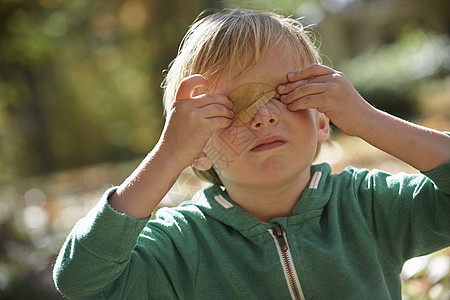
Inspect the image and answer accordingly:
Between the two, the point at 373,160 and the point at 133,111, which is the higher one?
the point at 373,160

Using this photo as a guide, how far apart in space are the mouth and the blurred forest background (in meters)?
1.61

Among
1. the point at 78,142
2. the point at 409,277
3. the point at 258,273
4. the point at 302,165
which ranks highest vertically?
the point at 302,165

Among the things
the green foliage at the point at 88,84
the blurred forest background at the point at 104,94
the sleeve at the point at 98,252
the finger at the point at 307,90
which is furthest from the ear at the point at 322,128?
the green foliage at the point at 88,84

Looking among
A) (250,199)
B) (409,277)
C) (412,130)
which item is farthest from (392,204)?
(409,277)

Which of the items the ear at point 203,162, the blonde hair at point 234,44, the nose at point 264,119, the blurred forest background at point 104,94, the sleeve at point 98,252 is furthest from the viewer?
the blurred forest background at point 104,94

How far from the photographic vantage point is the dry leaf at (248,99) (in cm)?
196

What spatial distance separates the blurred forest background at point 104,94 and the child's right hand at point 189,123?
1.85 metres

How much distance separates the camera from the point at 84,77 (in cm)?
2288

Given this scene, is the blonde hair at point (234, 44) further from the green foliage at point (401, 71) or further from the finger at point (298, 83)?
the green foliage at point (401, 71)

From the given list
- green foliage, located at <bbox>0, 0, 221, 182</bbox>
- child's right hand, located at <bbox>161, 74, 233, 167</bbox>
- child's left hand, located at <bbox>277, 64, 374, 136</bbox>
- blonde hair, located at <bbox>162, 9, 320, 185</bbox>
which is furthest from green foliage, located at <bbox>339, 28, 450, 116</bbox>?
child's right hand, located at <bbox>161, 74, 233, 167</bbox>

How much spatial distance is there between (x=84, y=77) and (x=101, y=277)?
2232 cm

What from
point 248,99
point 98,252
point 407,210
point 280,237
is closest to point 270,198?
point 280,237

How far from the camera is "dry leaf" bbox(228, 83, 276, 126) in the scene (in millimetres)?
1964

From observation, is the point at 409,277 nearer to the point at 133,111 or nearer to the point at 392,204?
the point at 392,204
